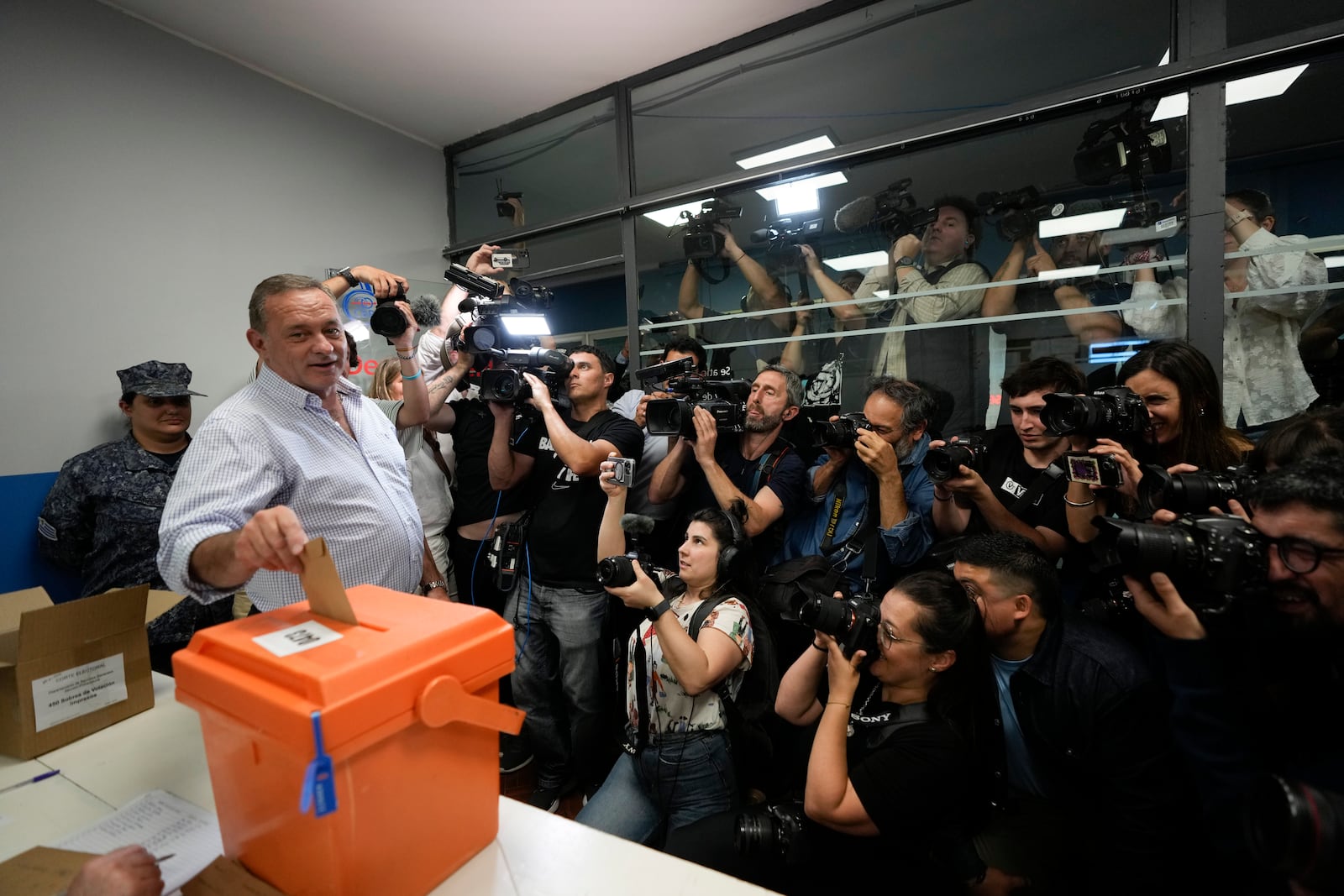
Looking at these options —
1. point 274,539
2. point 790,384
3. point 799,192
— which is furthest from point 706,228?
point 274,539

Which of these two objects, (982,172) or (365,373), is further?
(365,373)

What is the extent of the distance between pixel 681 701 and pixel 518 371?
127 centimetres

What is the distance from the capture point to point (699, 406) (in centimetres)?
205

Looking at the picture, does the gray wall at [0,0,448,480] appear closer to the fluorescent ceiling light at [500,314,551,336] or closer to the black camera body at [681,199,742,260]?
the fluorescent ceiling light at [500,314,551,336]

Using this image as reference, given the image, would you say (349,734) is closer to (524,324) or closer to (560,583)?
(560,583)

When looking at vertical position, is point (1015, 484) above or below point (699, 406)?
below

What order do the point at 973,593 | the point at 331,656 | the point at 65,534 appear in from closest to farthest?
the point at 331,656
the point at 973,593
the point at 65,534

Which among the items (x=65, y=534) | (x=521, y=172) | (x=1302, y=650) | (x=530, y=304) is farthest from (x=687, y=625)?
(x=521, y=172)

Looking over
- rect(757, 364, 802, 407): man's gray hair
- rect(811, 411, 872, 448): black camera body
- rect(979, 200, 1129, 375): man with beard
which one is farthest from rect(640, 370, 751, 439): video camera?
rect(979, 200, 1129, 375): man with beard

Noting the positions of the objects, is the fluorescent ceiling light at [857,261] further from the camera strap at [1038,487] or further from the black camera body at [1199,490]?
the black camera body at [1199,490]

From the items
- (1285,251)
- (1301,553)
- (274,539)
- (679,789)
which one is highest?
(1285,251)

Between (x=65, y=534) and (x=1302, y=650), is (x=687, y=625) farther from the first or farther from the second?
(x=65, y=534)

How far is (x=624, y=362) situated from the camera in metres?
3.22

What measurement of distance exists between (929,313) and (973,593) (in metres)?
1.33
